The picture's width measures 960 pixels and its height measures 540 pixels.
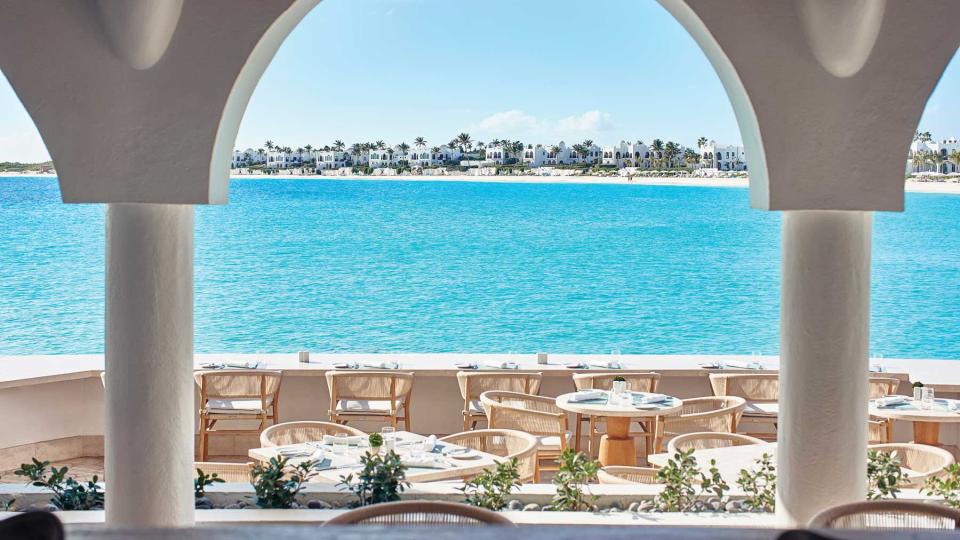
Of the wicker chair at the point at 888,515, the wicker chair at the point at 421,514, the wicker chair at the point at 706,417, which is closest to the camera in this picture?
the wicker chair at the point at 421,514

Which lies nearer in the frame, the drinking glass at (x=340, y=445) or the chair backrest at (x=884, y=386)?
the drinking glass at (x=340, y=445)

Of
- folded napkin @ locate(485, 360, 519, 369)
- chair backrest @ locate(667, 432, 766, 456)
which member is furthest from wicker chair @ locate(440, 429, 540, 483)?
folded napkin @ locate(485, 360, 519, 369)

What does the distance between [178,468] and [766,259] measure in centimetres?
4167

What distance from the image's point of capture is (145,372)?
133 inches

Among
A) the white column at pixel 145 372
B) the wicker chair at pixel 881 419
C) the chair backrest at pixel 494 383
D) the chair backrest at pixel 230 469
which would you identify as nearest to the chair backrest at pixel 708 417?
the wicker chair at pixel 881 419

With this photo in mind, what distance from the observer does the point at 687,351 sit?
3384 cm

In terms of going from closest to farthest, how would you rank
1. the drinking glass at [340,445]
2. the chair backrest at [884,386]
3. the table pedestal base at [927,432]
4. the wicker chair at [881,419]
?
the drinking glass at [340,445]
the wicker chair at [881,419]
the table pedestal base at [927,432]
the chair backrest at [884,386]

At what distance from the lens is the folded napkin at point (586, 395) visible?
23.7ft

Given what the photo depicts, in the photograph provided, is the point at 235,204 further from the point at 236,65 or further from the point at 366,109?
the point at 236,65

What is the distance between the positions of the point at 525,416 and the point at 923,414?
2687 mm

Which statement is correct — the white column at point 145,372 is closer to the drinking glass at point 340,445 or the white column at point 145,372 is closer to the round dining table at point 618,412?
the drinking glass at point 340,445

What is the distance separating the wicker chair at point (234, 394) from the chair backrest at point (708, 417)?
9.65 feet

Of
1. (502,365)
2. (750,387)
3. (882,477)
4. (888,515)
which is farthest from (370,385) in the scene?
(888,515)

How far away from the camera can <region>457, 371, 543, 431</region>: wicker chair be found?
7.69m
